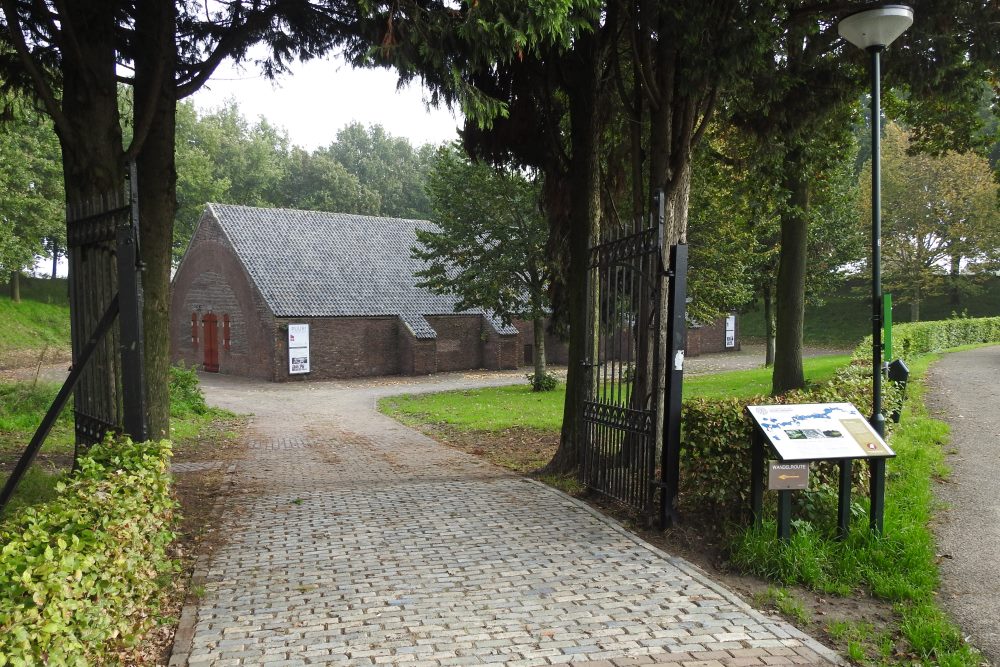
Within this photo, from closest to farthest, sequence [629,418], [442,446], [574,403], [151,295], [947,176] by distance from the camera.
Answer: [629,418] → [151,295] → [574,403] → [442,446] → [947,176]

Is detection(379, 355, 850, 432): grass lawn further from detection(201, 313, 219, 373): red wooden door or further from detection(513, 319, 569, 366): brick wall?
detection(201, 313, 219, 373): red wooden door

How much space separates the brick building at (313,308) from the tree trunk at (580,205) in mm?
19913

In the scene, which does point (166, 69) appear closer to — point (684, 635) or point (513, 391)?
point (684, 635)

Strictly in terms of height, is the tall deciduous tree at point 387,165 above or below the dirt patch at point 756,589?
above

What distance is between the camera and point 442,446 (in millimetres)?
13164

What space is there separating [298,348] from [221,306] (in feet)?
17.6

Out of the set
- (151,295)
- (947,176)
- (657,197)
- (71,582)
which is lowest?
(71,582)

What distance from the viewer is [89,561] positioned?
3332 mm

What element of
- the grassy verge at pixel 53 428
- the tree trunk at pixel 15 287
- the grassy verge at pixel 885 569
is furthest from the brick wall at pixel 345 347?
the grassy verge at pixel 885 569

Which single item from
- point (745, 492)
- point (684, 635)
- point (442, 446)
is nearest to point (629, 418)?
point (745, 492)

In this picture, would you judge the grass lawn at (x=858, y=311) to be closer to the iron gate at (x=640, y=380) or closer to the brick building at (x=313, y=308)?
the brick building at (x=313, y=308)

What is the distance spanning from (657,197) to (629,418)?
2076 millimetres

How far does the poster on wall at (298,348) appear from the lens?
1129 inches

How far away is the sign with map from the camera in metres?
5.65
